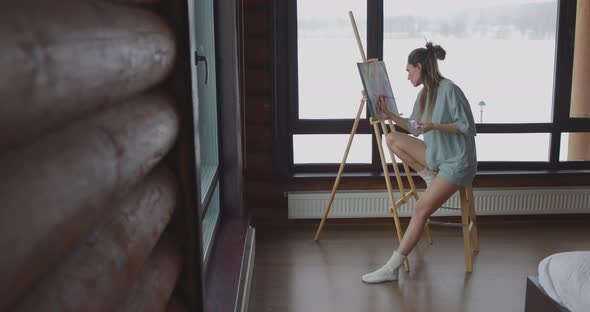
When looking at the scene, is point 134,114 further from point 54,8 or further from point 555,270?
point 555,270

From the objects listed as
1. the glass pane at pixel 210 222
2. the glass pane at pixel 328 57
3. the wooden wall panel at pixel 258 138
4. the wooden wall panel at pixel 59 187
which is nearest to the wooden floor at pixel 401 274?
the glass pane at pixel 210 222

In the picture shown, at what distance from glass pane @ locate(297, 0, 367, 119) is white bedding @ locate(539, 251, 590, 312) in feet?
8.95

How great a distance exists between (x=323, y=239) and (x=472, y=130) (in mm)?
1581

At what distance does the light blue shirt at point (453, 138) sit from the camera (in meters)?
3.88

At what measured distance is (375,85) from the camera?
4293 millimetres

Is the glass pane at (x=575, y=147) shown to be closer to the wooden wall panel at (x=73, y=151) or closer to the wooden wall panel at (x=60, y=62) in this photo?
the wooden wall panel at (x=73, y=151)

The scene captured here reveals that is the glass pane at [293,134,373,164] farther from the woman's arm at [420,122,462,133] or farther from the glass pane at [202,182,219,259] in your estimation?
the glass pane at [202,182,219,259]

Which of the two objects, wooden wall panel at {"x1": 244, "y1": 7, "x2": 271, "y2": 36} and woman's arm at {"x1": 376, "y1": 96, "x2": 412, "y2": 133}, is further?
wooden wall panel at {"x1": 244, "y1": 7, "x2": 271, "y2": 36}

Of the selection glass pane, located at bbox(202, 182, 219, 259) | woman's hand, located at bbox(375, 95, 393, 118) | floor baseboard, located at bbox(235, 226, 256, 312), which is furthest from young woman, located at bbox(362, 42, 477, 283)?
glass pane, located at bbox(202, 182, 219, 259)

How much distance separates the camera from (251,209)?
5199 mm

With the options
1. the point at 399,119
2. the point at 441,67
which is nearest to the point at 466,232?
the point at 399,119

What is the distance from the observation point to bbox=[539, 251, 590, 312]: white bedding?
2420 millimetres

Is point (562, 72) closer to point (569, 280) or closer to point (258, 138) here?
point (258, 138)

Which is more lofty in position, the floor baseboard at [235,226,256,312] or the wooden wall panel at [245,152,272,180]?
the wooden wall panel at [245,152,272,180]
